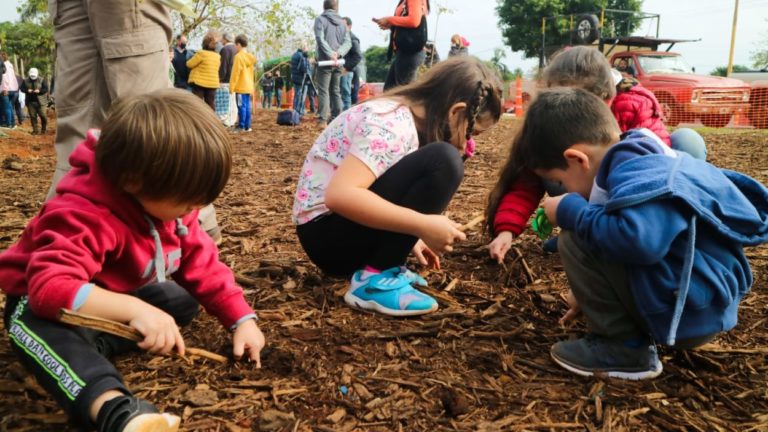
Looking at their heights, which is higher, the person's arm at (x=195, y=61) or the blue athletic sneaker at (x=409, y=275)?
the person's arm at (x=195, y=61)

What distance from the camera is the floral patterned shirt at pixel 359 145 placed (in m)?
1.98

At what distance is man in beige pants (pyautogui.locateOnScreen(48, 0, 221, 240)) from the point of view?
103 inches

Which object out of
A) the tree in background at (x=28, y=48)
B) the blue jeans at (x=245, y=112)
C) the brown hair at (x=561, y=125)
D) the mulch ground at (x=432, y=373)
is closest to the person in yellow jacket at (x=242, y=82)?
the blue jeans at (x=245, y=112)

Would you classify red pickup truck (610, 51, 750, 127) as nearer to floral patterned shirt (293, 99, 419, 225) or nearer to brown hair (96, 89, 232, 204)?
floral patterned shirt (293, 99, 419, 225)

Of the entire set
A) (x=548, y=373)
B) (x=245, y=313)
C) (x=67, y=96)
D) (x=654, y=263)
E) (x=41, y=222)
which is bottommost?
(x=548, y=373)

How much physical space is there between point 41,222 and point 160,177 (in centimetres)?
29

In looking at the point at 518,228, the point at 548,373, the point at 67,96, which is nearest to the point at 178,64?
the point at 67,96

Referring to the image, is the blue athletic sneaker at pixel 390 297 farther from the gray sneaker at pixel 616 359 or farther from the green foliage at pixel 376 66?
the green foliage at pixel 376 66

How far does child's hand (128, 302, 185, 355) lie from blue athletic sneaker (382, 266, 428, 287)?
95 centimetres

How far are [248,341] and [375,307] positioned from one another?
572 millimetres

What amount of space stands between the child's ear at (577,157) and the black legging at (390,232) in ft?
1.24

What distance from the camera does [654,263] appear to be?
1.52 m

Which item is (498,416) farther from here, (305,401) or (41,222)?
(41,222)

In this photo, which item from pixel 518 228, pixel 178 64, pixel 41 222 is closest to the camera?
pixel 41 222
